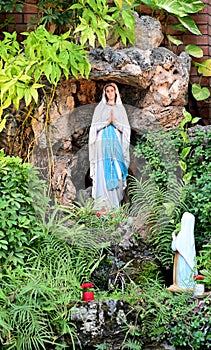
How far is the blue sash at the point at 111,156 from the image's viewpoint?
706 cm

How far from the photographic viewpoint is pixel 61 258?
6301 mm

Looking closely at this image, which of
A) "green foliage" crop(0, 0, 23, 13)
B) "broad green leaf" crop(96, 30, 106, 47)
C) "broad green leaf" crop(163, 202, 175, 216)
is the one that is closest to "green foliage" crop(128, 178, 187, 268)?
"broad green leaf" crop(163, 202, 175, 216)

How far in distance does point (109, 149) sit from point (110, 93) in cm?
53

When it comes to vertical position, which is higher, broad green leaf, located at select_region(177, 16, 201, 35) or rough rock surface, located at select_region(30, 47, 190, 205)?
broad green leaf, located at select_region(177, 16, 201, 35)

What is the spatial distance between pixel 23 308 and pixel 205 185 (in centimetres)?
205

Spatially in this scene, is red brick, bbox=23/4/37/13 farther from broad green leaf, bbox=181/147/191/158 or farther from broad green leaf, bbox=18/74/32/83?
broad green leaf, bbox=181/147/191/158

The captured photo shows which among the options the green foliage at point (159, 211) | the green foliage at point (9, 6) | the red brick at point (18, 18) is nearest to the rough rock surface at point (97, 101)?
the green foliage at point (159, 211)

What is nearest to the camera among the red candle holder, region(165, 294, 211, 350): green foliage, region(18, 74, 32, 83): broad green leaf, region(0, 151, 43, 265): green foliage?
region(165, 294, 211, 350): green foliage

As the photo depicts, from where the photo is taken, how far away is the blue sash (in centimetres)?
706

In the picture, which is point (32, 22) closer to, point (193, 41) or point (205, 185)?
point (193, 41)

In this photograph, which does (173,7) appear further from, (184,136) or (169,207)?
(169,207)

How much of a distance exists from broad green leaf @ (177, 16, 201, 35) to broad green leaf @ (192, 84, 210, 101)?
553 millimetres

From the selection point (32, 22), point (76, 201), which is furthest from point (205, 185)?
point (32, 22)

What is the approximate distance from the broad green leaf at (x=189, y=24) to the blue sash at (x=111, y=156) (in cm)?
151
